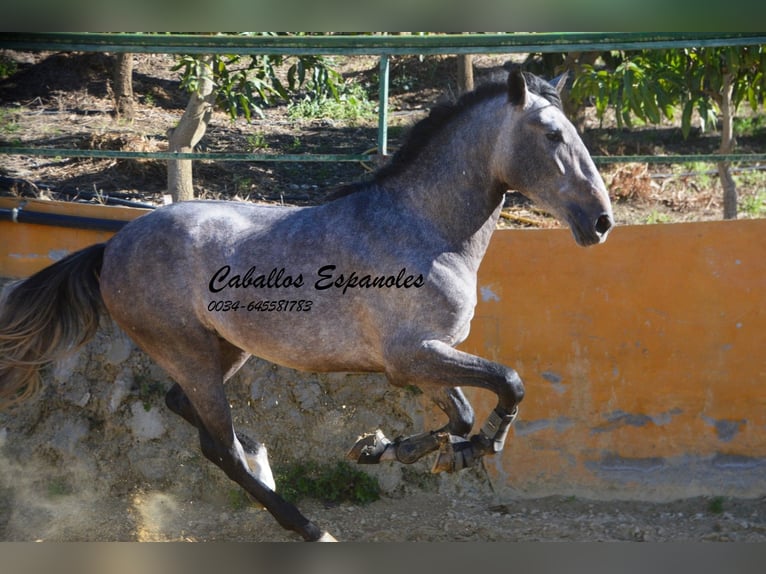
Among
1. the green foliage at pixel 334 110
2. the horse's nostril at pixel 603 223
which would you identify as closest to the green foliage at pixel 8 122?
the green foliage at pixel 334 110

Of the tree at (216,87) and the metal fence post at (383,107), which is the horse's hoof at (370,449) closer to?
the metal fence post at (383,107)

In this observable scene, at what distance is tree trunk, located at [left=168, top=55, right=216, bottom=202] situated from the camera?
6117mm

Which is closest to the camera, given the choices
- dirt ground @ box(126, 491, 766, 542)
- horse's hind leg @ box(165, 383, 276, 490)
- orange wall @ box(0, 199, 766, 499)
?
horse's hind leg @ box(165, 383, 276, 490)

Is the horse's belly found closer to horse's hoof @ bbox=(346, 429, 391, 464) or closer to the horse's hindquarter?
the horse's hindquarter

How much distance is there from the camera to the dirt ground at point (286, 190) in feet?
16.7

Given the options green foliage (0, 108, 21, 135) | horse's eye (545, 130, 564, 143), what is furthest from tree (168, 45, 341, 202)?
horse's eye (545, 130, 564, 143)

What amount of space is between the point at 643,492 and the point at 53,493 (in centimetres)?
341

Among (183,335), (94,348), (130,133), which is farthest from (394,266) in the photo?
(130,133)

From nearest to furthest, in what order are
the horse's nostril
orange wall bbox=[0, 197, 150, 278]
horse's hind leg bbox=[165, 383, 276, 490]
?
the horse's nostril < horse's hind leg bbox=[165, 383, 276, 490] < orange wall bbox=[0, 197, 150, 278]

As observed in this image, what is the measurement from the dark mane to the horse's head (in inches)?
3.2

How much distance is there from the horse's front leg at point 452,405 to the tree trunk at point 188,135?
8.61ft

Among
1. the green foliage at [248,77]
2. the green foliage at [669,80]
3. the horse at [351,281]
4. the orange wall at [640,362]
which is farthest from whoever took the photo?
the green foliage at [669,80]

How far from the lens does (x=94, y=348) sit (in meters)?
5.58
